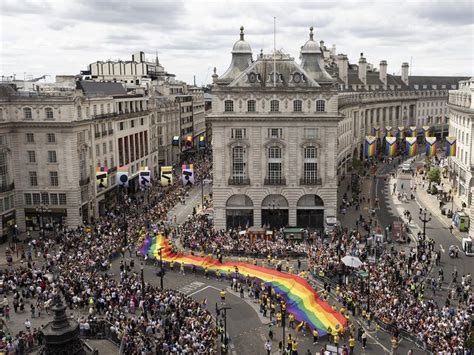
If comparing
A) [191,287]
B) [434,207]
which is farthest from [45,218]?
[434,207]

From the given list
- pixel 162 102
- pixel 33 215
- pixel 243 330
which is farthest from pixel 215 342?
pixel 162 102

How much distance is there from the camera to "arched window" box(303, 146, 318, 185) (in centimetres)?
6688

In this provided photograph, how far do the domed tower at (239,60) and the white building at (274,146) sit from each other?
5.83m

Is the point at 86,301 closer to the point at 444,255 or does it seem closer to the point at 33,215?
the point at 33,215

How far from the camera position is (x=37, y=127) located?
69812mm

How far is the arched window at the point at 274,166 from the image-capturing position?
67.1 meters

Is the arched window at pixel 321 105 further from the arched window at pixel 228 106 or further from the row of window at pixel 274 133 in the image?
the arched window at pixel 228 106

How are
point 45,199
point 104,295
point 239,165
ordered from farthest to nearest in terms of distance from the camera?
point 45,199 → point 239,165 → point 104,295

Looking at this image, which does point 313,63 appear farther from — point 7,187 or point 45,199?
point 7,187

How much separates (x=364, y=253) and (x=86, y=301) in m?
27.7

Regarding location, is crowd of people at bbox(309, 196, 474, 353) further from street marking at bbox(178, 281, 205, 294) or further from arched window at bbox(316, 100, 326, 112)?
arched window at bbox(316, 100, 326, 112)

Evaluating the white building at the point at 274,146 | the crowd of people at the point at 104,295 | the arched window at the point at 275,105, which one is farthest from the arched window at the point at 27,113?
the arched window at the point at 275,105

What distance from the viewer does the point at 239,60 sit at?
7412 cm

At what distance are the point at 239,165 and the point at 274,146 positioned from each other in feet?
16.1
